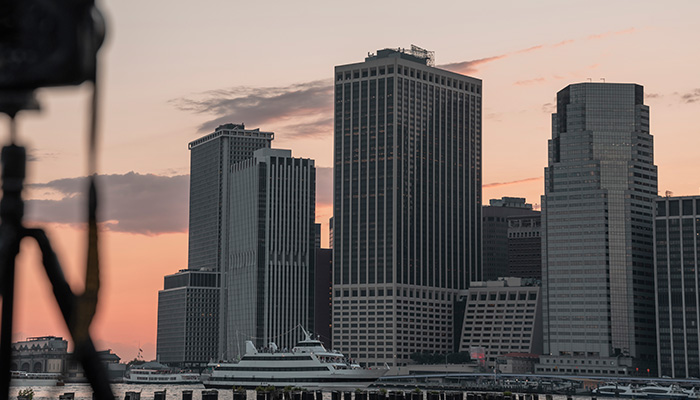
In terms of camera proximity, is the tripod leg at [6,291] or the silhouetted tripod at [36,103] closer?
the silhouetted tripod at [36,103]

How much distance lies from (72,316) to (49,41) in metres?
1.31

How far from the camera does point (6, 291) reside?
16.8ft

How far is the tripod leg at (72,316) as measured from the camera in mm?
5031

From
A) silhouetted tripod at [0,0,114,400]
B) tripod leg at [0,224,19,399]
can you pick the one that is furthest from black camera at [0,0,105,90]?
tripod leg at [0,224,19,399]

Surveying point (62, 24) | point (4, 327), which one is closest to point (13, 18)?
point (62, 24)

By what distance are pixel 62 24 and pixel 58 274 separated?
4.30 feet

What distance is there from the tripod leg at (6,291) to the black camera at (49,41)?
760 millimetres

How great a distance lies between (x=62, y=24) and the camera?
15.4ft

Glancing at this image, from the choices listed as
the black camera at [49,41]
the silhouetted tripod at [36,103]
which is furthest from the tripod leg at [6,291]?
the black camera at [49,41]

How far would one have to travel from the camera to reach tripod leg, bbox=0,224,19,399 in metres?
5.08

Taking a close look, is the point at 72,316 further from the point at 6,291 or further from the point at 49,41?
the point at 49,41

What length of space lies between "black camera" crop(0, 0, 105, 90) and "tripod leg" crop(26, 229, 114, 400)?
84 cm

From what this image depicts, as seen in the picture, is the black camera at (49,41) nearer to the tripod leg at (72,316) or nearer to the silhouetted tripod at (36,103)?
the silhouetted tripod at (36,103)

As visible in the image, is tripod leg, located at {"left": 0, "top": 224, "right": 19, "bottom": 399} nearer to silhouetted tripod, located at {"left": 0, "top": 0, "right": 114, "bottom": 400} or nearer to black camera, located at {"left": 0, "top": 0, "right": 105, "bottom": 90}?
silhouetted tripod, located at {"left": 0, "top": 0, "right": 114, "bottom": 400}
